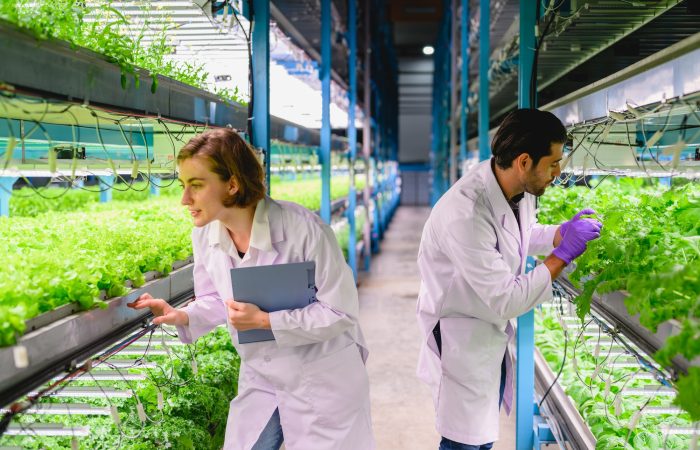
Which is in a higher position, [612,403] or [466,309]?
[466,309]

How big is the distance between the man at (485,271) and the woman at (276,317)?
0.55 metres

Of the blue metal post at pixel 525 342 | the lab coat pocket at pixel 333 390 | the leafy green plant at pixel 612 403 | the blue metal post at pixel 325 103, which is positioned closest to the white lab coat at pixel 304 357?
the lab coat pocket at pixel 333 390

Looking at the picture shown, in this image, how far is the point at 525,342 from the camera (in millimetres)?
3914

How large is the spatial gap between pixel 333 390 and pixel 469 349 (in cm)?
75

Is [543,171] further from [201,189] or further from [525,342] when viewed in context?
[525,342]

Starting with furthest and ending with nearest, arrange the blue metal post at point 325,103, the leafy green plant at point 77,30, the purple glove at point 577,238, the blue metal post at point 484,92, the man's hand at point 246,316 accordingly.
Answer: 1. the blue metal post at point 325,103
2. the blue metal post at point 484,92
3. the purple glove at point 577,238
4. the man's hand at point 246,316
5. the leafy green plant at point 77,30

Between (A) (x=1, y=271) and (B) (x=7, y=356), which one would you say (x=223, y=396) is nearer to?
(A) (x=1, y=271)

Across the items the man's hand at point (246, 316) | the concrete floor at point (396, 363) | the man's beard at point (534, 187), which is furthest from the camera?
the concrete floor at point (396, 363)

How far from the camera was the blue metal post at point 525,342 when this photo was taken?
3754mm

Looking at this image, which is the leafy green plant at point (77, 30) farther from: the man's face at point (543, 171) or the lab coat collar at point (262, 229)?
the man's face at point (543, 171)

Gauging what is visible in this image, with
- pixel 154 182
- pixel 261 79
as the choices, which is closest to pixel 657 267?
pixel 261 79

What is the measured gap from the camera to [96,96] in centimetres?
199

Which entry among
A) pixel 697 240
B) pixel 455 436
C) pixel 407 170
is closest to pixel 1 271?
pixel 455 436

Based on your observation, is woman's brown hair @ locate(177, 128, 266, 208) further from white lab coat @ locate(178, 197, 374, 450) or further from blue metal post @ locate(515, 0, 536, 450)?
blue metal post @ locate(515, 0, 536, 450)
